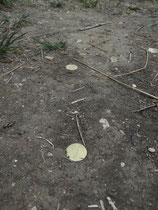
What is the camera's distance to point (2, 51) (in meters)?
2.29

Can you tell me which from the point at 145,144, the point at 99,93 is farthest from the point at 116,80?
the point at 145,144

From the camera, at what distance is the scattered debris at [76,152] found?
4.69 ft

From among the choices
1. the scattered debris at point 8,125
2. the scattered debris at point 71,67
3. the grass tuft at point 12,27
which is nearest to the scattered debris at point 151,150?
the scattered debris at point 8,125

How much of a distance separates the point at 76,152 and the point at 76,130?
7.8 inches

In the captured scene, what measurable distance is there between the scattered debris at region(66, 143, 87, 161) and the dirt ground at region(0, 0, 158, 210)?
0.03 m

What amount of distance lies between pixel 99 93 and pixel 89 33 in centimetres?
138

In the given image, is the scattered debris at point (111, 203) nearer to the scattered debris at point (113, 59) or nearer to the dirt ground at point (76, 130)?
the dirt ground at point (76, 130)

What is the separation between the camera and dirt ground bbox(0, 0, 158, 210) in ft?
4.10

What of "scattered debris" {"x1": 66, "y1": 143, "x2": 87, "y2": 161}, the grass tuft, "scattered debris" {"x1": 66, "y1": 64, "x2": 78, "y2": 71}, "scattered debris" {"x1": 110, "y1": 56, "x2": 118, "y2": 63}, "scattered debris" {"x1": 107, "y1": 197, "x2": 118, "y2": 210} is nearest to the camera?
"scattered debris" {"x1": 107, "y1": 197, "x2": 118, "y2": 210}

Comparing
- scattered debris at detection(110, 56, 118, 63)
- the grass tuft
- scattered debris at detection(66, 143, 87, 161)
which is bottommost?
scattered debris at detection(66, 143, 87, 161)

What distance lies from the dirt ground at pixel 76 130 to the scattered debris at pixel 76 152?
0.03 metres

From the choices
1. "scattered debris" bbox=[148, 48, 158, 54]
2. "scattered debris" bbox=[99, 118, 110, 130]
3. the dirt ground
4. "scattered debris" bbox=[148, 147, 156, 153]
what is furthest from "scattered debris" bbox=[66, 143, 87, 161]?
"scattered debris" bbox=[148, 48, 158, 54]

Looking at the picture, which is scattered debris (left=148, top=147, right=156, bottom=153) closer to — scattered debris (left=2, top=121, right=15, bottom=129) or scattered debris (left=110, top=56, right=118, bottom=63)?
scattered debris (left=2, top=121, right=15, bottom=129)

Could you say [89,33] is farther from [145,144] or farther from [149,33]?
[145,144]
